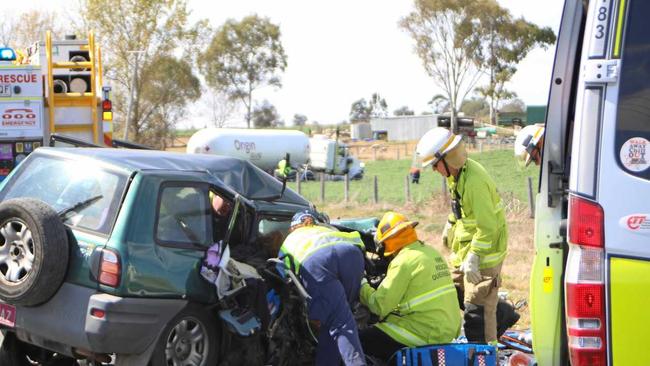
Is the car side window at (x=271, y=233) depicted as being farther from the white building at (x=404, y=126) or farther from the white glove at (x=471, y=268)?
the white building at (x=404, y=126)

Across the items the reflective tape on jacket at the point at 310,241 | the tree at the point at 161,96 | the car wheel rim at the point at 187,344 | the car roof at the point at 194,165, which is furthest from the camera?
the tree at the point at 161,96

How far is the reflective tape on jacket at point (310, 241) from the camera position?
6.20 m

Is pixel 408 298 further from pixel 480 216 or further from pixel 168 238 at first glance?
pixel 168 238

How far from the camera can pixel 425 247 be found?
6512 millimetres

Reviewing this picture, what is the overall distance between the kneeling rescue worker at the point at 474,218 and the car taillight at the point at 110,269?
8.49ft

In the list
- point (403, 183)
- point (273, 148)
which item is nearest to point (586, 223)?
point (403, 183)

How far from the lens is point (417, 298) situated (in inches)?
251

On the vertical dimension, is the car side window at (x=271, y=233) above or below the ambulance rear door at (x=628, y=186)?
below

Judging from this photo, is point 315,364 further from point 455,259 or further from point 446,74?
point 446,74

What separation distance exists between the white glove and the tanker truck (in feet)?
89.7

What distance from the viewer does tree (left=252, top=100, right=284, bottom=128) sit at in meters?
66.4

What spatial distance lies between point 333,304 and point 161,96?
140 ft

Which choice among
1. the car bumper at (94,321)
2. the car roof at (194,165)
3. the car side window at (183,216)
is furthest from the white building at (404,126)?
the car bumper at (94,321)

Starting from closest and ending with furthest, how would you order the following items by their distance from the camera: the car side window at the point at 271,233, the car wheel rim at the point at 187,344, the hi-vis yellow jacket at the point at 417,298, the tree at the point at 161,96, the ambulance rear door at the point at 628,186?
the ambulance rear door at the point at 628,186 < the car wheel rim at the point at 187,344 < the hi-vis yellow jacket at the point at 417,298 < the car side window at the point at 271,233 < the tree at the point at 161,96
